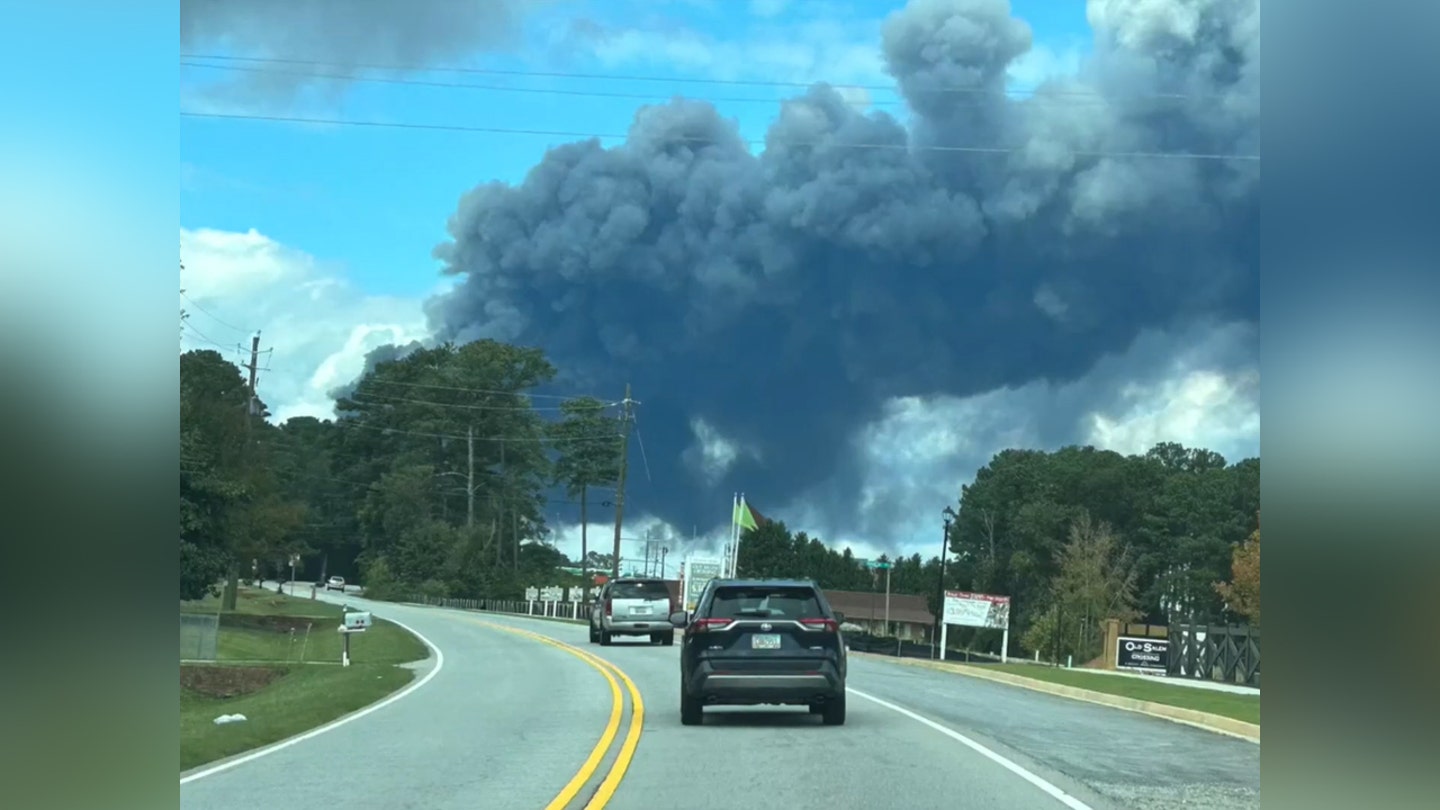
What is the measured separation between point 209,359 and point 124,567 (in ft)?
250

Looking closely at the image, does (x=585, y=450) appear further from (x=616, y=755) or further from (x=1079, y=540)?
(x=616, y=755)

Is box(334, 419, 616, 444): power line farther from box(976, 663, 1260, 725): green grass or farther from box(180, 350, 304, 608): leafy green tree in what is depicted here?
box(976, 663, 1260, 725): green grass

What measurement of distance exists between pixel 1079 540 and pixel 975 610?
3674cm

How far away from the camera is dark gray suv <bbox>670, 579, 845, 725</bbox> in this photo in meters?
18.6

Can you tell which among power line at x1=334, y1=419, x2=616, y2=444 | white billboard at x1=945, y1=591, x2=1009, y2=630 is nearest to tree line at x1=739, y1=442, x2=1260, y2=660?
power line at x1=334, y1=419, x2=616, y2=444

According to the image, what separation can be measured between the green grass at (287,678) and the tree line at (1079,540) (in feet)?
132

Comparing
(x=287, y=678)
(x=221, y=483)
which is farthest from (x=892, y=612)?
(x=287, y=678)

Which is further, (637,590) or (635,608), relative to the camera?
(637,590)

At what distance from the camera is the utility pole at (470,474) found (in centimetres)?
13225

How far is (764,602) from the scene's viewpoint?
19.2 m

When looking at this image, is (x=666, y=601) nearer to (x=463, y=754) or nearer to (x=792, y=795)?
(x=463, y=754)

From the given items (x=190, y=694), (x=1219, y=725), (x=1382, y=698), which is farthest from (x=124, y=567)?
(x=190, y=694)

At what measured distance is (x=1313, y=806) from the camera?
948 cm

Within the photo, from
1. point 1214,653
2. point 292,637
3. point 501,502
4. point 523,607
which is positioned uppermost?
point 501,502
